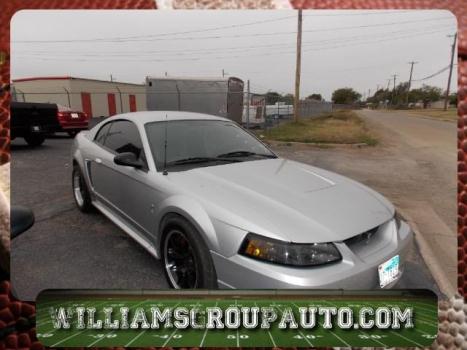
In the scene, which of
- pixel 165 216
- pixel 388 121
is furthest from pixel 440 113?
pixel 165 216

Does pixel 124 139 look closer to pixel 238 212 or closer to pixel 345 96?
pixel 238 212

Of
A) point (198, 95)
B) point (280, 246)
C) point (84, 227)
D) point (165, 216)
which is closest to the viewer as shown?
point (280, 246)

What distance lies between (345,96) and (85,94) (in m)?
1.08

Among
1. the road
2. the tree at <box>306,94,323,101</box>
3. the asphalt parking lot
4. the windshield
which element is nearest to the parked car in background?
the asphalt parking lot

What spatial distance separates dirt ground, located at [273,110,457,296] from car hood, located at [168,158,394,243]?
70 mm

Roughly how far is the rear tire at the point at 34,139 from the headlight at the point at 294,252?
40.2 inches

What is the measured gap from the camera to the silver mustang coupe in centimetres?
107

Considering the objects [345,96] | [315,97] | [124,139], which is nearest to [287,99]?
[315,97]

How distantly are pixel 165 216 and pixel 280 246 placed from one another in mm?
597

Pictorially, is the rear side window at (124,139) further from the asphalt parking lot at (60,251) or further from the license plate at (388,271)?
the license plate at (388,271)

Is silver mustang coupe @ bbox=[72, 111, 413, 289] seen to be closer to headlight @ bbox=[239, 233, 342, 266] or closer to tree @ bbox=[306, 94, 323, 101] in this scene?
headlight @ bbox=[239, 233, 342, 266]

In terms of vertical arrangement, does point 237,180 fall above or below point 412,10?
below

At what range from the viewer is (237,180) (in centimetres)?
131

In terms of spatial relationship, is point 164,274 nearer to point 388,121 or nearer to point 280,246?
point 280,246
